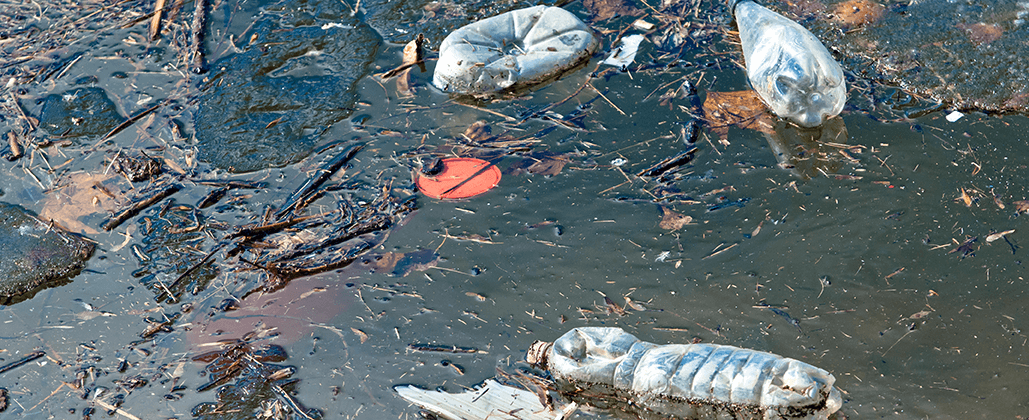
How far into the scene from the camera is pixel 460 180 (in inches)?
147

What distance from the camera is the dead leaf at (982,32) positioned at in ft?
13.4

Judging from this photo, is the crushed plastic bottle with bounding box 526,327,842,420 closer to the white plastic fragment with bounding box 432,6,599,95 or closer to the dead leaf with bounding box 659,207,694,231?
the dead leaf with bounding box 659,207,694,231

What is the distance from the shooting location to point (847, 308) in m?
2.98

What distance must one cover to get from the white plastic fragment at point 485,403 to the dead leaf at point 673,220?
1.17m

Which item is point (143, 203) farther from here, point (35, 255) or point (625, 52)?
point (625, 52)

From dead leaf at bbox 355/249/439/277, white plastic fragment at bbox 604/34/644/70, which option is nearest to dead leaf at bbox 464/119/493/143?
dead leaf at bbox 355/249/439/277

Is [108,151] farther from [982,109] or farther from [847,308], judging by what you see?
[982,109]

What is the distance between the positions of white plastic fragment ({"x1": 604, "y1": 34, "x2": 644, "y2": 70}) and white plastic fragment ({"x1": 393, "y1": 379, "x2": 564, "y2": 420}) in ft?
8.02

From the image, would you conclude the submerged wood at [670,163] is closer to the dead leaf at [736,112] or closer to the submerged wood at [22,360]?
Result: the dead leaf at [736,112]

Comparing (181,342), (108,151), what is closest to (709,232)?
(181,342)

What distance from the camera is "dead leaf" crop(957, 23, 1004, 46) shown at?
4.08m

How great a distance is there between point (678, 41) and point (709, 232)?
1745mm

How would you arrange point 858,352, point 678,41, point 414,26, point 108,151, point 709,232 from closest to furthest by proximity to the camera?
1. point 858,352
2. point 709,232
3. point 108,151
4. point 678,41
5. point 414,26

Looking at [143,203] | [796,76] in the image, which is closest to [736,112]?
[796,76]
